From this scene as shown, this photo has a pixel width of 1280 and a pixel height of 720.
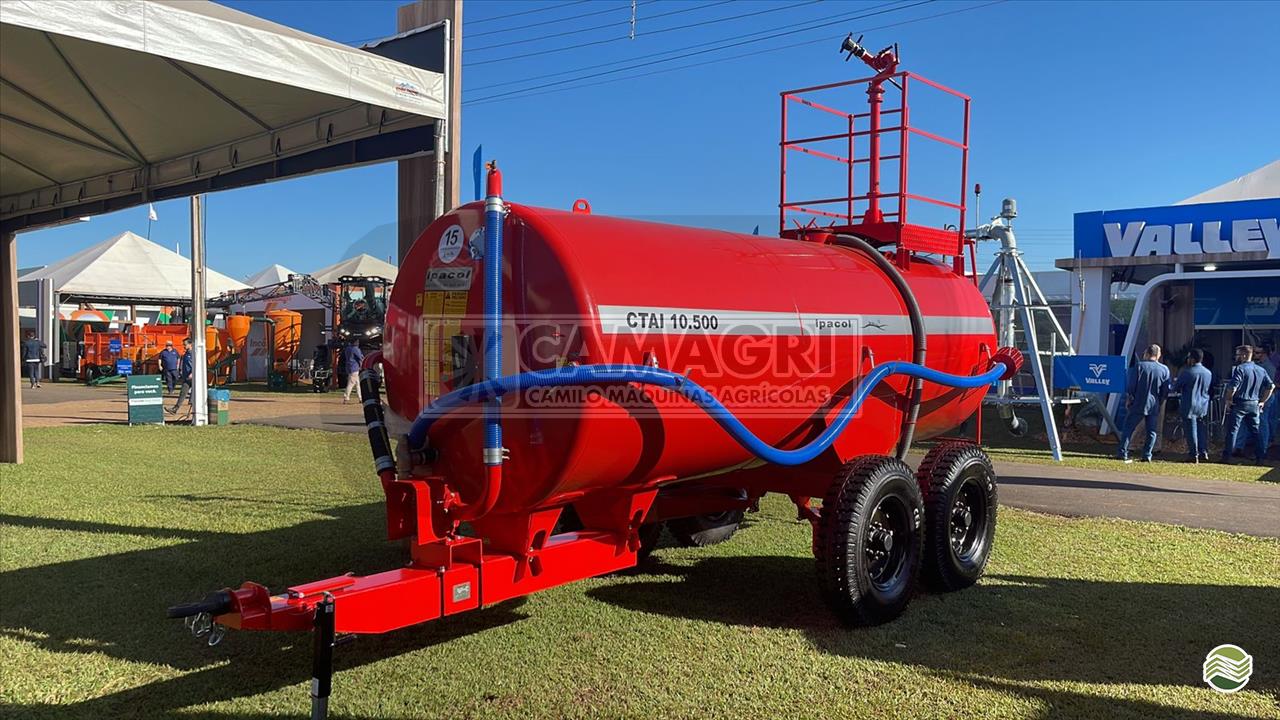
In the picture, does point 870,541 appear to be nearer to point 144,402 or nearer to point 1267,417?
point 1267,417

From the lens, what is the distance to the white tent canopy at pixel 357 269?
43.2 m

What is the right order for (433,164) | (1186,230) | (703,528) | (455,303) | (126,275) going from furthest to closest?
(126,275)
(1186,230)
(703,528)
(433,164)
(455,303)

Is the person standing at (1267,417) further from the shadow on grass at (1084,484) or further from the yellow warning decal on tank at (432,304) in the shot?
the yellow warning decal on tank at (432,304)

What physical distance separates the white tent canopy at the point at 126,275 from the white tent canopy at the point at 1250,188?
114ft

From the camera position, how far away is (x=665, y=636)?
190 inches

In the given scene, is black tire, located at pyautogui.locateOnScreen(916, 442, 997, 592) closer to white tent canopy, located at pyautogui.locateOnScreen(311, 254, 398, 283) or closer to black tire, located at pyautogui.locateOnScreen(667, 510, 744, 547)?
black tire, located at pyautogui.locateOnScreen(667, 510, 744, 547)

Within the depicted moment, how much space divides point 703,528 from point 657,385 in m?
2.97

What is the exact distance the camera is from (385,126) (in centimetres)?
680

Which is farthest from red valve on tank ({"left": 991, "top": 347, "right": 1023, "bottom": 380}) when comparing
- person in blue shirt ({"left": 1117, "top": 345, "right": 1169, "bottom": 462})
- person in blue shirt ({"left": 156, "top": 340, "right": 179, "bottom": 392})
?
person in blue shirt ({"left": 156, "top": 340, "right": 179, "bottom": 392})

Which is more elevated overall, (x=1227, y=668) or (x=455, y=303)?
(x=455, y=303)

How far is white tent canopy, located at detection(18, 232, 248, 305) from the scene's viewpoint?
33.4 metres

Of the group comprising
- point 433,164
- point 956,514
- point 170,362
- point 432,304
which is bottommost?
point 956,514

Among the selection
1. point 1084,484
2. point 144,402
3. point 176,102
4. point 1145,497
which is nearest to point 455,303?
point 176,102

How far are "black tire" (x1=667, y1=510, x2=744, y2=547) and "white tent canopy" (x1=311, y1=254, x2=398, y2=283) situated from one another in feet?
126
